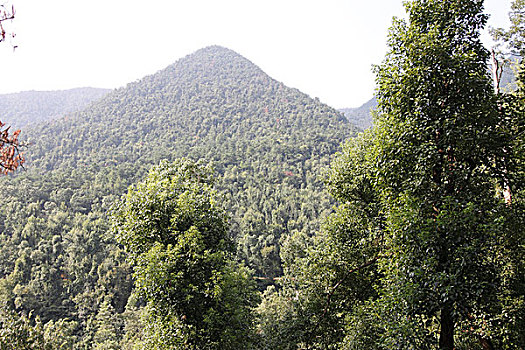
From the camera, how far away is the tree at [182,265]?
8656 mm

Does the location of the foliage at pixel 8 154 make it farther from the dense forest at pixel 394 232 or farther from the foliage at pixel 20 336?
the foliage at pixel 20 336

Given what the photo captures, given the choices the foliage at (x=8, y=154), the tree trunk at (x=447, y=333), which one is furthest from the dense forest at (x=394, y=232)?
the foliage at (x=8, y=154)

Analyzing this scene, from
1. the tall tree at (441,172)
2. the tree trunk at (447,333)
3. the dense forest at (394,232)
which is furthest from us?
the tree trunk at (447,333)

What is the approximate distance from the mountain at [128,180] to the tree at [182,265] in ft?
5.86

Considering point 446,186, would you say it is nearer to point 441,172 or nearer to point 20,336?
point 441,172

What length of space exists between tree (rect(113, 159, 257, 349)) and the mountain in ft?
5.86

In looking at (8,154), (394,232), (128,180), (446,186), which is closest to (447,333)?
(394,232)

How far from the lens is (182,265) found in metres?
9.16

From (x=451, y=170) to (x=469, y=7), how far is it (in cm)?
325

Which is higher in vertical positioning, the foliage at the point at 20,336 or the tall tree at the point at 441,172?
the tall tree at the point at 441,172

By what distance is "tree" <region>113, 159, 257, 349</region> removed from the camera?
28.4ft

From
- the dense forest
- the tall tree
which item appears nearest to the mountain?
the dense forest

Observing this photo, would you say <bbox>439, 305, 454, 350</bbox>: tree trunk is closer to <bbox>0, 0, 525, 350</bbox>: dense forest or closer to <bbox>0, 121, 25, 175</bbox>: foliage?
<bbox>0, 0, 525, 350</bbox>: dense forest

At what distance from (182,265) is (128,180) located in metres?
97.1
